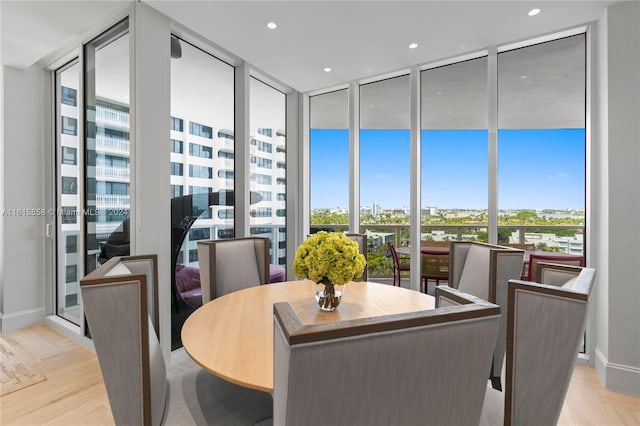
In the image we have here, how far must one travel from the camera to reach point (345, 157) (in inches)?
161

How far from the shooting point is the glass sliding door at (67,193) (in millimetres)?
3201

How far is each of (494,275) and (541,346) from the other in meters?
0.93

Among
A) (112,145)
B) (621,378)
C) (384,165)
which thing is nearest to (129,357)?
(112,145)

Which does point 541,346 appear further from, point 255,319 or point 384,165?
point 384,165

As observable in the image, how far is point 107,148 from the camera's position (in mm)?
2707

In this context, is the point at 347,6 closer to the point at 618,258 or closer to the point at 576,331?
the point at 576,331

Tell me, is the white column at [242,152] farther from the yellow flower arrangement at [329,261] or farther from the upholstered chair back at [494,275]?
the upholstered chair back at [494,275]

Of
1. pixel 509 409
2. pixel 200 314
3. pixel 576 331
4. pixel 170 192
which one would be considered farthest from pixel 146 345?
pixel 170 192

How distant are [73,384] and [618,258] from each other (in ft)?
13.4

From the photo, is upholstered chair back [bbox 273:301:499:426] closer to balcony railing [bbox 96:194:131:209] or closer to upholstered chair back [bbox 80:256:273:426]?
upholstered chair back [bbox 80:256:273:426]

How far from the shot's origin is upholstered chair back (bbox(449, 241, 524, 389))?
182 centimetres

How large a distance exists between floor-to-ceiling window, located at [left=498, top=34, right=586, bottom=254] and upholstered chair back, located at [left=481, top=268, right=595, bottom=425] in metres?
2.32

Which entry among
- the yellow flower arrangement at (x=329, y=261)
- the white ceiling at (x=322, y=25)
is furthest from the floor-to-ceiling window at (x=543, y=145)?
the yellow flower arrangement at (x=329, y=261)

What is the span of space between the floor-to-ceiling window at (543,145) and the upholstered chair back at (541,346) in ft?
7.61
